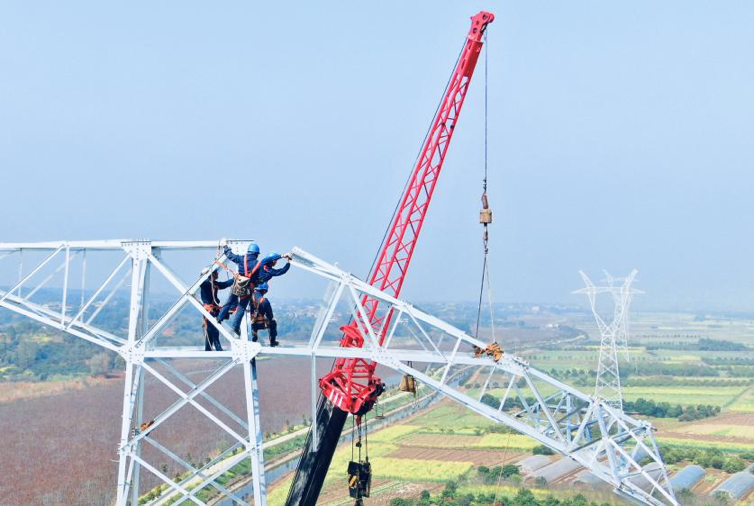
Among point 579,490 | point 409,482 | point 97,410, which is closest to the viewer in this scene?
point 579,490

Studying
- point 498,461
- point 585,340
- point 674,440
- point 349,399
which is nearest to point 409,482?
point 498,461

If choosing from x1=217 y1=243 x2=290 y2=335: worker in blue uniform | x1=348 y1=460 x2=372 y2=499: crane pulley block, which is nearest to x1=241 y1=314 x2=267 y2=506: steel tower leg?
x1=217 y1=243 x2=290 y2=335: worker in blue uniform

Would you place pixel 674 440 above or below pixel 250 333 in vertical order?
below

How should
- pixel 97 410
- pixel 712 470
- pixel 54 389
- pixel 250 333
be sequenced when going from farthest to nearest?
pixel 54 389 < pixel 97 410 < pixel 712 470 < pixel 250 333

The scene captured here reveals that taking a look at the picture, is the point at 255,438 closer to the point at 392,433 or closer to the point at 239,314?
the point at 239,314

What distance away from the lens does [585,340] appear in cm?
15488

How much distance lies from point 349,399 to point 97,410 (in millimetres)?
35945

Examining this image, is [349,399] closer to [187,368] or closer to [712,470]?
[712,470]

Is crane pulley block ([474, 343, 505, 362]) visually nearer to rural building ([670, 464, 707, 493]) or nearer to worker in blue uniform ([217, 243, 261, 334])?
worker in blue uniform ([217, 243, 261, 334])

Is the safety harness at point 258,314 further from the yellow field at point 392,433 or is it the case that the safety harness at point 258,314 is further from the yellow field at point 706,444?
the yellow field at point 706,444

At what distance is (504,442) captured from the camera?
180 ft

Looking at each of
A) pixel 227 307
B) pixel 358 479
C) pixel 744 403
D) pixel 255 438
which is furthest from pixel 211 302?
pixel 744 403

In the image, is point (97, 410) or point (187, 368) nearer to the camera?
point (97, 410)

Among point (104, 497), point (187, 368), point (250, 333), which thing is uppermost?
point (250, 333)
